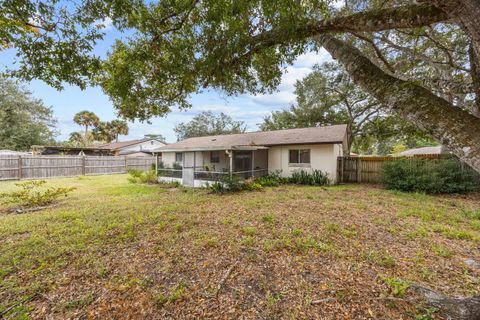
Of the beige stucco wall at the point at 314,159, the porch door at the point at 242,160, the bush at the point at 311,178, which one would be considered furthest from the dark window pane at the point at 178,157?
the bush at the point at 311,178

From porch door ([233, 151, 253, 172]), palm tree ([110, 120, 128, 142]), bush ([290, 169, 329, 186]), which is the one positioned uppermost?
palm tree ([110, 120, 128, 142])

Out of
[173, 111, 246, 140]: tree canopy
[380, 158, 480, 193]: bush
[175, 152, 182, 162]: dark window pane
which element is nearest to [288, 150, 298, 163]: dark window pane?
[380, 158, 480, 193]: bush

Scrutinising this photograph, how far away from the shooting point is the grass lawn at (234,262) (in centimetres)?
249

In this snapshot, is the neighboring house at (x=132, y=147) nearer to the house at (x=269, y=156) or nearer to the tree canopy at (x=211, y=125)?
the tree canopy at (x=211, y=125)

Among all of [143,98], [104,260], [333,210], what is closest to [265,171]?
[333,210]

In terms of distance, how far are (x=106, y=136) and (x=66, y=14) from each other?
38.6 metres

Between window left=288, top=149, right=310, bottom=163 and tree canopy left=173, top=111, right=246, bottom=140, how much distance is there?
908 inches

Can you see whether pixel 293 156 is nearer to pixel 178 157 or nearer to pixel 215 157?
pixel 215 157

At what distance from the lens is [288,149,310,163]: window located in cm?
1264

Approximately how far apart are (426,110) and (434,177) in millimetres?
10226

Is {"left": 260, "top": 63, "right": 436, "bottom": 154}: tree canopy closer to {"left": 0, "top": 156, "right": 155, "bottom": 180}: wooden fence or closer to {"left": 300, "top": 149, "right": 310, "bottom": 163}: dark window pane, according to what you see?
{"left": 300, "top": 149, "right": 310, "bottom": 163}: dark window pane

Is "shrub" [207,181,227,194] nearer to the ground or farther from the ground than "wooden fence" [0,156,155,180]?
nearer to the ground

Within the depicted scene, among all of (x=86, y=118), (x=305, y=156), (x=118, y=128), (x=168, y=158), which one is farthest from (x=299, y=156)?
(x=86, y=118)

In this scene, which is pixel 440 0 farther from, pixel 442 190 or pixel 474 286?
pixel 442 190
